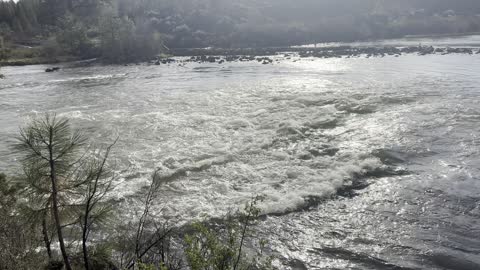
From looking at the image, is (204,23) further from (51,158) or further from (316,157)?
(51,158)

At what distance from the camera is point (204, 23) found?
319ft

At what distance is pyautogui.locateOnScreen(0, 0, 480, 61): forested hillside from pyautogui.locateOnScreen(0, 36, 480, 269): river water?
3555 centimetres

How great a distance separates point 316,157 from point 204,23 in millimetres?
91381

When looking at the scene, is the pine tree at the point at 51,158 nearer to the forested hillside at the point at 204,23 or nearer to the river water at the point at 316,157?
the river water at the point at 316,157

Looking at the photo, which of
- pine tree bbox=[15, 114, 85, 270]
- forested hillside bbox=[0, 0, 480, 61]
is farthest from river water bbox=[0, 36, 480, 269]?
forested hillside bbox=[0, 0, 480, 61]

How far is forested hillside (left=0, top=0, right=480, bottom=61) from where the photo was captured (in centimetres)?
5891

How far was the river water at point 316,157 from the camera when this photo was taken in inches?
291

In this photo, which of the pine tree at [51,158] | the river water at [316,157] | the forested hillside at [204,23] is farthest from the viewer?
the forested hillside at [204,23]

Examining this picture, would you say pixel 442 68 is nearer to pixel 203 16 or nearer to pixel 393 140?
pixel 393 140

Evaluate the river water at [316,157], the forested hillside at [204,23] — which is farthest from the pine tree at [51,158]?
the forested hillside at [204,23]

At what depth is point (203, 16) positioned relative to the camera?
326 feet

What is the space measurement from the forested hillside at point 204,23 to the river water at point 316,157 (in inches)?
1400

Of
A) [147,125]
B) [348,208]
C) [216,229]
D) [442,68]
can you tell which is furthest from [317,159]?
[442,68]

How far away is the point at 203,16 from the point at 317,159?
94.4 metres
